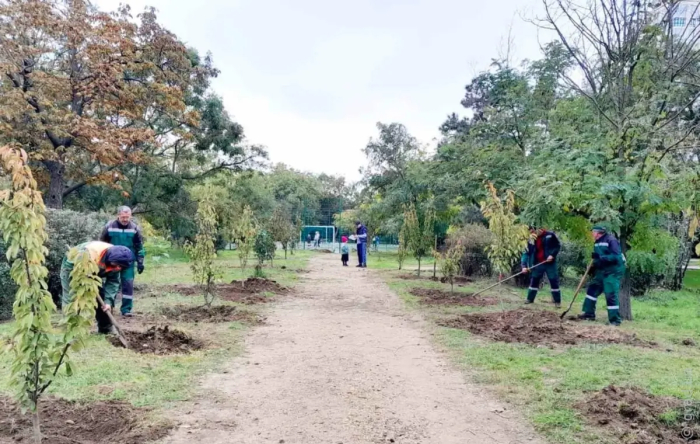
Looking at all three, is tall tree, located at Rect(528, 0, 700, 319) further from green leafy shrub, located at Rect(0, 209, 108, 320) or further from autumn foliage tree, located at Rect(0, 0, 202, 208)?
autumn foliage tree, located at Rect(0, 0, 202, 208)

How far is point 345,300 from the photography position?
1175 centimetres

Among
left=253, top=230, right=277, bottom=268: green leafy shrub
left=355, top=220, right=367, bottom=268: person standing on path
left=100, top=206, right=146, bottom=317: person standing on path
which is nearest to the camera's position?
left=100, top=206, right=146, bottom=317: person standing on path

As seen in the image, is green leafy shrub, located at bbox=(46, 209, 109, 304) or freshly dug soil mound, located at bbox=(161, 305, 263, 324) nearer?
freshly dug soil mound, located at bbox=(161, 305, 263, 324)

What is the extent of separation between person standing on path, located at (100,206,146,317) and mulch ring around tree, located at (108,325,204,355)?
1491mm

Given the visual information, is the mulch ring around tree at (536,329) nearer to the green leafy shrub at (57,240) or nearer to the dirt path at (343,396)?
the dirt path at (343,396)

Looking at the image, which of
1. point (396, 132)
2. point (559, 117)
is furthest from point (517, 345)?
point (396, 132)

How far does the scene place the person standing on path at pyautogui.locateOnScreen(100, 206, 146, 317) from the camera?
8.27m

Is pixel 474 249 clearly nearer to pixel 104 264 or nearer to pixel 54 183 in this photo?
pixel 104 264

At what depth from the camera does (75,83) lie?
16.0m

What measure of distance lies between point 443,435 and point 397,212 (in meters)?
20.3

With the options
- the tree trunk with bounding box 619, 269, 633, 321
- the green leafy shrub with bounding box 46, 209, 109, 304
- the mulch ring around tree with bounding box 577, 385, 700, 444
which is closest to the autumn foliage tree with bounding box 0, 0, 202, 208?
the green leafy shrub with bounding box 46, 209, 109, 304

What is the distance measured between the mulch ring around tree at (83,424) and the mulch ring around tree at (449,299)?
7854 mm

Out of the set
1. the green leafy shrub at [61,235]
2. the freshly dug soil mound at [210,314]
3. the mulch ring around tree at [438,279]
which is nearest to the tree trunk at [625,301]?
the mulch ring around tree at [438,279]

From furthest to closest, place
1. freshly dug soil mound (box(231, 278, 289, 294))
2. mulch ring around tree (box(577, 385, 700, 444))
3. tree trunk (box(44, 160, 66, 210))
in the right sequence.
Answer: tree trunk (box(44, 160, 66, 210)), freshly dug soil mound (box(231, 278, 289, 294)), mulch ring around tree (box(577, 385, 700, 444))
